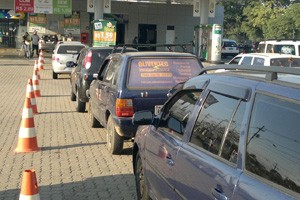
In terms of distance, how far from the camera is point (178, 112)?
414 cm

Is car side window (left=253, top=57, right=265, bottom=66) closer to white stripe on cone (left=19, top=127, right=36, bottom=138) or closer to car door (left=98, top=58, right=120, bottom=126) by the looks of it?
car door (left=98, top=58, right=120, bottom=126)

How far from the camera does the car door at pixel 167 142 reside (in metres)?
3.78

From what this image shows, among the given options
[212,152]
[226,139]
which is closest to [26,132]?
[212,152]

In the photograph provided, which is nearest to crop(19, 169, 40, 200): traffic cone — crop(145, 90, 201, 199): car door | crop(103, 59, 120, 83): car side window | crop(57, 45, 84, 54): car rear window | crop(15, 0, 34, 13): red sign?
crop(145, 90, 201, 199): car door

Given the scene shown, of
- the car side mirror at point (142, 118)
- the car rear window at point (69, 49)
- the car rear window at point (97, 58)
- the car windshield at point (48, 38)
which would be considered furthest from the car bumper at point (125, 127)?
the car windshield at point (48, 38)

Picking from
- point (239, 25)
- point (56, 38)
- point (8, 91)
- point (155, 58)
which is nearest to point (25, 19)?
point (56, 38)

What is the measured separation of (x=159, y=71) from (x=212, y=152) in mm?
4383

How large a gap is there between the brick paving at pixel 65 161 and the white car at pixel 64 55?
732 cm

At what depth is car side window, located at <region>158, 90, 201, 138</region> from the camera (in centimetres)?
387

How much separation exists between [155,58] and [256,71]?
4.42m

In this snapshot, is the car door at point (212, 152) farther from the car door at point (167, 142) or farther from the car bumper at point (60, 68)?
the car bumper at point (60, 68)

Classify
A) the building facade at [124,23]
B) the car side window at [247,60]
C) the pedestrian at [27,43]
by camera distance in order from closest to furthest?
the car side window at [247,60] < the pedestrian at [27,43] < the building facade at [124,23]

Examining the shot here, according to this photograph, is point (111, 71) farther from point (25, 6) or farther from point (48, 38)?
point (48, 38)

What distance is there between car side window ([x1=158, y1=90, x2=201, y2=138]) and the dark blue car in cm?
228
